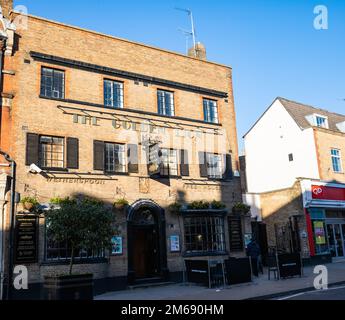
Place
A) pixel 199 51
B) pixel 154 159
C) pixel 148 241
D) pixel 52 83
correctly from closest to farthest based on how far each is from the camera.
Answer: pixel 52 83
pixel 154 159
pixel 148 241
pixel 199 51

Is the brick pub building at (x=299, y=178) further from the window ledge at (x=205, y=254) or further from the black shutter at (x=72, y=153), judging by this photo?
the black shutter at (x=72, y=153)

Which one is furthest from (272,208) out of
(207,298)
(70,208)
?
(70,208)

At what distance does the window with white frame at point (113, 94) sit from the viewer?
1756cm

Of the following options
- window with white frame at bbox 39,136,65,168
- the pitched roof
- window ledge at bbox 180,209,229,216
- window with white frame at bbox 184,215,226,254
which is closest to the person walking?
window with white frame at bbox 184,215,226,254

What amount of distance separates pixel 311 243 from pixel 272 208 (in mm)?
3325

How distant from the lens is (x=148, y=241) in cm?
1761

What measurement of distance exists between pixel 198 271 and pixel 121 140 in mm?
6334

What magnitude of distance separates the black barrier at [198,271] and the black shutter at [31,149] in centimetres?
→ 727

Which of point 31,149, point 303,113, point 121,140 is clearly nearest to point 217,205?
point 121,140

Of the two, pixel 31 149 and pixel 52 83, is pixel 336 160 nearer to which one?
pixel 52 83

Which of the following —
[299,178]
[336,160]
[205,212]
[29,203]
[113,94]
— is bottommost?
[205,212]

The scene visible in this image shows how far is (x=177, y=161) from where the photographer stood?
18.8m

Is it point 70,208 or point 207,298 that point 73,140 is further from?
point 207,298

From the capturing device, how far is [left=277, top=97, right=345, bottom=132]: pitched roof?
28.1 meters
